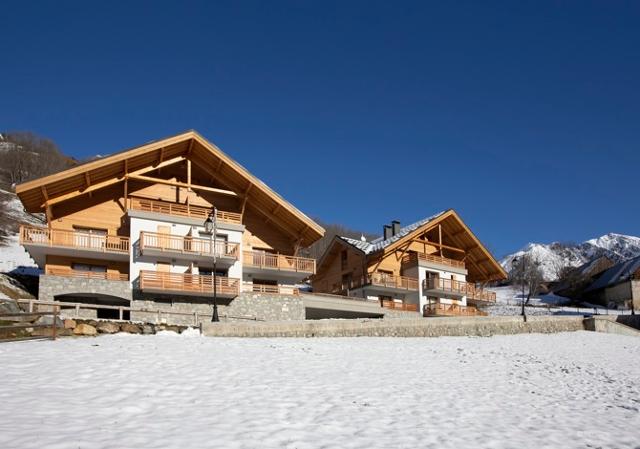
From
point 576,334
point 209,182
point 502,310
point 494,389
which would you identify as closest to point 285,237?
point 209,182

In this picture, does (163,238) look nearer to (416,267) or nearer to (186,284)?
(186,284)

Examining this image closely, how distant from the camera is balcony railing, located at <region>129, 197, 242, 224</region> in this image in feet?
102

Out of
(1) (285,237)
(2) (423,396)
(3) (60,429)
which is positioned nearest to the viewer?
(3) (60,429)

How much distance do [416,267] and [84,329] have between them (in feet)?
96.5

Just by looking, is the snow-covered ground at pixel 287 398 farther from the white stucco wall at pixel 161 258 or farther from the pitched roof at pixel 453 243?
the pitched roof at pixel 453 243

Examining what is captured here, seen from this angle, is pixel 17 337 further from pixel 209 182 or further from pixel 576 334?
pixel 576 334

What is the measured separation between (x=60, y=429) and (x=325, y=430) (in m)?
4.02

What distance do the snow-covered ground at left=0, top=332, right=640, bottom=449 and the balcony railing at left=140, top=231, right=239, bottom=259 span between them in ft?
36.1

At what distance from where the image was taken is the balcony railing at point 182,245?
97.1ft

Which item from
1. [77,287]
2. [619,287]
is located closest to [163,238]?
[77,287]

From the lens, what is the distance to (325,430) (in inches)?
381

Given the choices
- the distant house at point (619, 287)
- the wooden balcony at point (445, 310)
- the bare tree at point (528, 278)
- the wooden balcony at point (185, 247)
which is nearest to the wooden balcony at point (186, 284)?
the wooden balcony at point (185, 247)

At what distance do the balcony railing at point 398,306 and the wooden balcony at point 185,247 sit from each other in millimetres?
14113

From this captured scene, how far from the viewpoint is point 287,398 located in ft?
38.2
